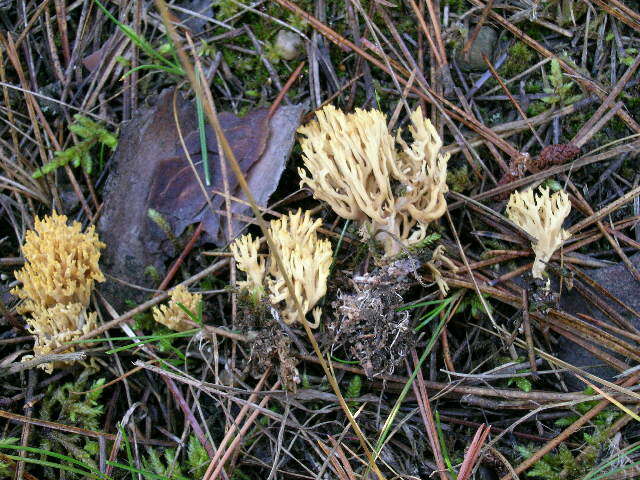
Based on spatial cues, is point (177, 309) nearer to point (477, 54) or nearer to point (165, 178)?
point (165, 178)

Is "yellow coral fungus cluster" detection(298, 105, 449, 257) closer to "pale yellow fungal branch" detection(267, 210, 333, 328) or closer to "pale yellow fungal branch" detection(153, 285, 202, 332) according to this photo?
"pale yellow fungal branch" detection(267, 210, 333, 328)

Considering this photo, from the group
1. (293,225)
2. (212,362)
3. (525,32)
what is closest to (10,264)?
(212,362)

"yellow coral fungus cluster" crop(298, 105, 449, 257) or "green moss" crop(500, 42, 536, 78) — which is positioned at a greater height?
"green moss" crop(500, 42, 536, 78)

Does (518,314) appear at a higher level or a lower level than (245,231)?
lower

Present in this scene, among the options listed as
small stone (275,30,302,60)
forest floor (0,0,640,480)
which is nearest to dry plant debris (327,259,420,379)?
forest floor (0,0,640,480)

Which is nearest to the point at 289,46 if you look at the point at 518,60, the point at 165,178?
the point at 165,178

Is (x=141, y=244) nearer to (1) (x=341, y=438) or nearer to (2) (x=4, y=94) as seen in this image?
(2) (x=4, y=94)
